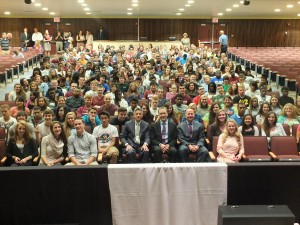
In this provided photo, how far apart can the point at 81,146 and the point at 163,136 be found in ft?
4.60

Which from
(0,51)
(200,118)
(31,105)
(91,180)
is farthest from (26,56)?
(91,180)

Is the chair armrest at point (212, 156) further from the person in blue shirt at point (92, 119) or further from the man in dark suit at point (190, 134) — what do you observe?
the person in blue shirt at point (92, 119)

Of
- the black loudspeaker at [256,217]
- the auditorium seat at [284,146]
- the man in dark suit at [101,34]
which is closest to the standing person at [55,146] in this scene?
the auditorium seat at [284,146]

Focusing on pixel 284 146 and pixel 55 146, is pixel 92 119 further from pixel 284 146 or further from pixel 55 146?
pixel 284 146

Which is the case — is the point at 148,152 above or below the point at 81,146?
below

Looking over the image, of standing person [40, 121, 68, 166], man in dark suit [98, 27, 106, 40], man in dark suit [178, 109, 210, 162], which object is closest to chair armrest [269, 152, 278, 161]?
man in dark suit [178, 109, 210, 162]

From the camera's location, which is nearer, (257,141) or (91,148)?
(91,148)

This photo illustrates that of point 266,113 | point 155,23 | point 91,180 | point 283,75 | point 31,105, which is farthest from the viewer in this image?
point 155,23

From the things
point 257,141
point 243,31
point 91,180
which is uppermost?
point 243,31

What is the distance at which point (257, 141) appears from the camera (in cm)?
593

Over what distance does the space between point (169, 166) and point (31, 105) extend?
559 cm

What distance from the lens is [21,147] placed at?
5.51 meters

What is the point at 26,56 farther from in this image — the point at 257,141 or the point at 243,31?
the point at 243,31

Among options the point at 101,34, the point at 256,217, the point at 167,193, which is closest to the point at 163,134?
the point at 167,193
